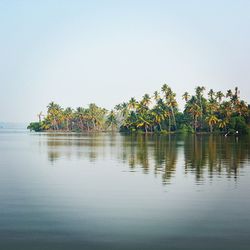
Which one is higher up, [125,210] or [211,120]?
[211,120]

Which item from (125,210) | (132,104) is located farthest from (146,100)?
(125,210)

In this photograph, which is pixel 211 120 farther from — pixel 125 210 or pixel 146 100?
pixel 125 210

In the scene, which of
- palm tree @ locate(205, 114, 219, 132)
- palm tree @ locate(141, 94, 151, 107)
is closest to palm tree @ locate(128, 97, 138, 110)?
palm tree @ locate(141, 94, 151, 107)

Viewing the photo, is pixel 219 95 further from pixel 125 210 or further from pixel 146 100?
pixel 125 210

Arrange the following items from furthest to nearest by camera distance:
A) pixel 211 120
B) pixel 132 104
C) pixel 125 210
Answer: pixel 132 104 → pixel 211 120 → pixel 125 210

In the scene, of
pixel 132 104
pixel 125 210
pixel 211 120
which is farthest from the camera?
pixel 132 104

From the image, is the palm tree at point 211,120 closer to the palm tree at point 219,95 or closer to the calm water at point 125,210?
the palm tree at point 219,95

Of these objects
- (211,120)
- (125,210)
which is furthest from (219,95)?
(125,210)

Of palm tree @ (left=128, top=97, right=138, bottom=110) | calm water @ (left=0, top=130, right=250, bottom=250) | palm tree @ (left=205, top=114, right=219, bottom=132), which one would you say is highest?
palm tree @ (left=128, top=97, right=138, bottom=110)

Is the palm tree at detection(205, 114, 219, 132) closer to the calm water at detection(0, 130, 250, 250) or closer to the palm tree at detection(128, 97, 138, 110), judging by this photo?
the palm tree at detection(128, 97, 138, 110)

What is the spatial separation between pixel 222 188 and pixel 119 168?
493 inches

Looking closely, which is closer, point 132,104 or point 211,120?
point 211,120

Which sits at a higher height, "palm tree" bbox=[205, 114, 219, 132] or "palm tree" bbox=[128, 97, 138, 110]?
"palm tree" bbox=[128, 97, 138, 110]

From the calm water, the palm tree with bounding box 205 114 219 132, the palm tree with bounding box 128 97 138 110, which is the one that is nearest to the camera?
the calm water
